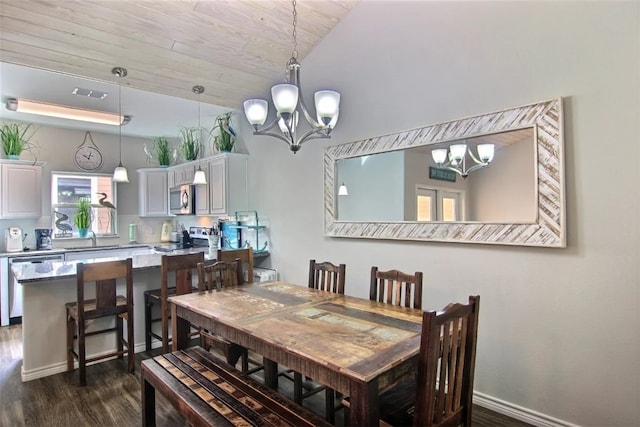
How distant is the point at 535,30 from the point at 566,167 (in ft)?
3.03

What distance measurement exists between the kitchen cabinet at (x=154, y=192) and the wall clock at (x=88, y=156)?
652 millimetres

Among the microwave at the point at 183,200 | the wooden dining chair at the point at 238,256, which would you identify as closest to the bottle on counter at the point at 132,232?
the microwave at the point at 183,200

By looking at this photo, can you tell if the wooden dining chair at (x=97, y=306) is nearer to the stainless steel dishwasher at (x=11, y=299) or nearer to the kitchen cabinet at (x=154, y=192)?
the stainless steel dishwasher at (x=11, y=299)

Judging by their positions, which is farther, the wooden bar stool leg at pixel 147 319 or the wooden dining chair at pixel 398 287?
the wooden bar stool leg at pixel 147 319

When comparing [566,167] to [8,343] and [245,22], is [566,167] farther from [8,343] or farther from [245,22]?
[8,343]

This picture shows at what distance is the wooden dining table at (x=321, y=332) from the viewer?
1446 mm

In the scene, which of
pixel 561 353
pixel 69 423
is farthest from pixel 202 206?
pixel 561 353

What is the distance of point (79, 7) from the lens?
2.71 meters

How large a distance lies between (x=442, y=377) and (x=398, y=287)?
0.93 meters

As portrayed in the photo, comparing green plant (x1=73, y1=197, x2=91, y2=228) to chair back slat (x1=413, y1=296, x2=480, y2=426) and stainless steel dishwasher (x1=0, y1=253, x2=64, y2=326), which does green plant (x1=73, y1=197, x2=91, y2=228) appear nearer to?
stainless steel dishwasher (x1=0, y1=253, x2=64, y2=326)

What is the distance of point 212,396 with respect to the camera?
71.6 inches

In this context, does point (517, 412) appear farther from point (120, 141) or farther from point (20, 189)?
point (120, 141)

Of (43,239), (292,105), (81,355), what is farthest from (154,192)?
(292,105)

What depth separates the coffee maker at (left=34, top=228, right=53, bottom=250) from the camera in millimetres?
5191
